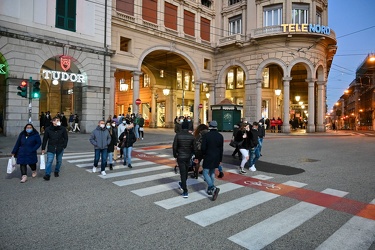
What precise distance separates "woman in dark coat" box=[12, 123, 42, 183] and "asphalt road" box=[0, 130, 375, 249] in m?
0.49

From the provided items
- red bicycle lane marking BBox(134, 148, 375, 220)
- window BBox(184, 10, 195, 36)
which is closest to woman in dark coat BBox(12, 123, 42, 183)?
red bicycle lane marking BBox(134, 148, 375, 220)

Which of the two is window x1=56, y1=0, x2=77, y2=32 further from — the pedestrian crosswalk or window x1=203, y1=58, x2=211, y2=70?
window x1=203, y1=58, x2=211, y2=70

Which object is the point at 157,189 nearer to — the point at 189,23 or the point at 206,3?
the point at 189,23

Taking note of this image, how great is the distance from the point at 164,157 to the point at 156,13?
20702 millimetres

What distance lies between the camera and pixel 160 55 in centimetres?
3266

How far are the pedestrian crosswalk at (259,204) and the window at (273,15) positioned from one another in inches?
1055

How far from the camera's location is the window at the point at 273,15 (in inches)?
1173

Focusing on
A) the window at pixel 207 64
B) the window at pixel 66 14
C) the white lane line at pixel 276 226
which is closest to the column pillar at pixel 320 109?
the window at pixel 207 64

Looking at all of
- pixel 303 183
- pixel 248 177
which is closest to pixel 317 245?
pixel 303 183

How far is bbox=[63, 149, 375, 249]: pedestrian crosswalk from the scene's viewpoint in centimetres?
388

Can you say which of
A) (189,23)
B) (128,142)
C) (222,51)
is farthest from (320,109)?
(128,142)

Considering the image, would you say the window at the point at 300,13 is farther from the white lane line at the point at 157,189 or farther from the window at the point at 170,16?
the white lane line at the point at 157,189

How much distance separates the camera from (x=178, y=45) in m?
29.4

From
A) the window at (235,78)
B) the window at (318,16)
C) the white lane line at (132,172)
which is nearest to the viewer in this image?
the white lane line at (132,172)
